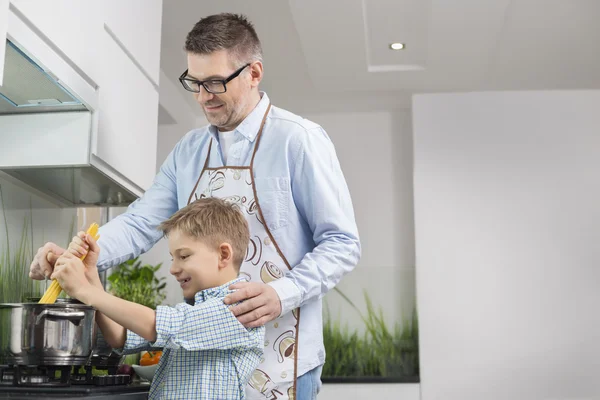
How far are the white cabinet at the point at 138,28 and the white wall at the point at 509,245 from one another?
7.91ft

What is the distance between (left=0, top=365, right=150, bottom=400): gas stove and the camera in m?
1.24

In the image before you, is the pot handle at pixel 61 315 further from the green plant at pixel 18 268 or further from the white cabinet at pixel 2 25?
the green plant at pixel 18 268

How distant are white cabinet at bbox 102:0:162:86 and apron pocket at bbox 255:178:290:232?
77 centimetres

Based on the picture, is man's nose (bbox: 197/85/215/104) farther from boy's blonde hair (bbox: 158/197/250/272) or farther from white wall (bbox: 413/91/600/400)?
white wall (bbox: 413/91/600/400)

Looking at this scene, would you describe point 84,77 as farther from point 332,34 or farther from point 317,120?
point 317,120

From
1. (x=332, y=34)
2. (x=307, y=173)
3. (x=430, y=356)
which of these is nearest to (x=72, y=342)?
(x=307, y=173)

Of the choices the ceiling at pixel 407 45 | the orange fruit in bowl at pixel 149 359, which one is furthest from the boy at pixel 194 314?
the ceiling at pixel 407 45

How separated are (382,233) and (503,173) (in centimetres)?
100

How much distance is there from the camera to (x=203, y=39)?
1.56m

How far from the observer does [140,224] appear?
1.65 meters

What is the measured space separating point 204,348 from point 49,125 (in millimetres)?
908

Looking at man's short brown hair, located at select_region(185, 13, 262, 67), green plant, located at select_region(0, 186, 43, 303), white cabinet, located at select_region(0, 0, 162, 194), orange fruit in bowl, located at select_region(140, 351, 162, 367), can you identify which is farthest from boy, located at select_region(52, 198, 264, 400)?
orange fruit in bowl, located at select_region(140, 351, 162, 367)

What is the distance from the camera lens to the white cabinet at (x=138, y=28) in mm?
2057

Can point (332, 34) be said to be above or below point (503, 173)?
above
